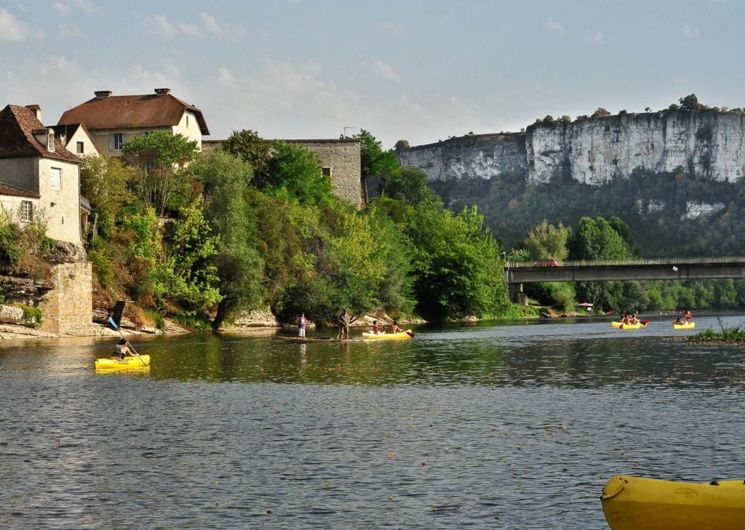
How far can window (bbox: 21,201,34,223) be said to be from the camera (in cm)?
7900

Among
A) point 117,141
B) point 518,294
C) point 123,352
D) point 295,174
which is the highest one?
point 117,141

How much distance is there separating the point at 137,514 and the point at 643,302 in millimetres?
165299

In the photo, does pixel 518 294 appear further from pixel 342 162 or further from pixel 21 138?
pixel 21 138

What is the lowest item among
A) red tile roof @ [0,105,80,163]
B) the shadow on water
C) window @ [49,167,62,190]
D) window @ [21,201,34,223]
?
the shadow on water

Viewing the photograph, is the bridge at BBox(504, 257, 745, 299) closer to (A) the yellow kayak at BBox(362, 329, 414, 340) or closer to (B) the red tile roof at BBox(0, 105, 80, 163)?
(A) the yellow kayak at BBox(362, 329, 414, 340)

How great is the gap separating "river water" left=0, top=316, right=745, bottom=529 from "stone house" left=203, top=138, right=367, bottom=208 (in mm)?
84861

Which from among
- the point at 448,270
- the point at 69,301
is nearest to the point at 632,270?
the point at 448,270

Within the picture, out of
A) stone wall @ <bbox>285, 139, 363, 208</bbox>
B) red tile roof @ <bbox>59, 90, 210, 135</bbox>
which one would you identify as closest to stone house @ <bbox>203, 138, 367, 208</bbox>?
stone wall @ <bbox>285, 139, 363, 208</bbox>

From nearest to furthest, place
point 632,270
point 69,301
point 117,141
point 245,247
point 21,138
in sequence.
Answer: point 69,301 < point 21,138 < point 245,247 < point 117,141 < point 632,270

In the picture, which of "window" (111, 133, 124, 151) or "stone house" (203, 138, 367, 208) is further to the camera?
"stone house" (203, 138, 367, 208)

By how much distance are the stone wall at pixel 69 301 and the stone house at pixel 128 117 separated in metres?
36.9

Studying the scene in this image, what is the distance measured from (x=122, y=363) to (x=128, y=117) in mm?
71613

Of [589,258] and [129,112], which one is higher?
[129,112]

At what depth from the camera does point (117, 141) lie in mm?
116188
